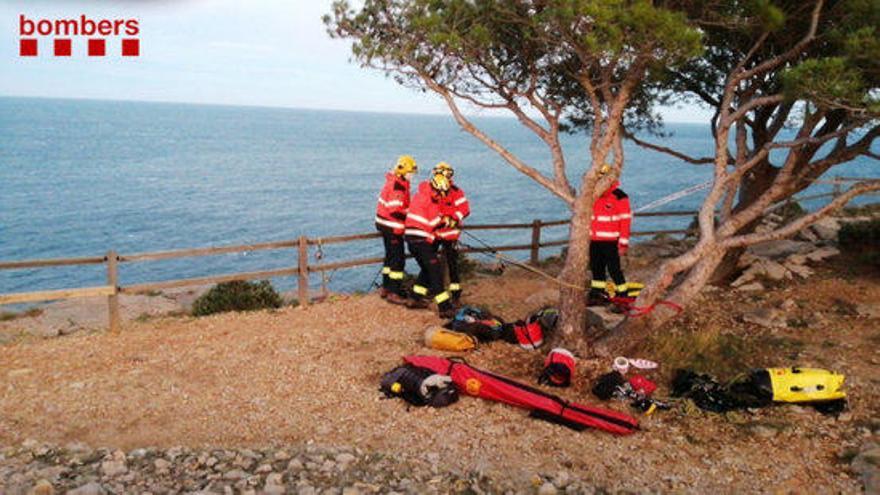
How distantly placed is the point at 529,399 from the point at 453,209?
13.4 ft

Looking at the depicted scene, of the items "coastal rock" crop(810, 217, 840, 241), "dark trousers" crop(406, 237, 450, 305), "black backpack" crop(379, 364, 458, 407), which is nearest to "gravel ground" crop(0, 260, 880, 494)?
"black backpack" crop(379, 364, 458, 407)

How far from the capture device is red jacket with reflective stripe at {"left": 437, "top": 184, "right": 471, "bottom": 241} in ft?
33.9

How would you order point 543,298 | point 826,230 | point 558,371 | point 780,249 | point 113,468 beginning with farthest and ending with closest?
point 826,230 → point 780,249 → point 543,298 → point 558,371 → point 113,468

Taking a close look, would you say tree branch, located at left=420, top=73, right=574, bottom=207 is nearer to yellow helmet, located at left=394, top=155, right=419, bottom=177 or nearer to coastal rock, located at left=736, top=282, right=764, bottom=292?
yellow helmet, located at left=394, top=155, right=419, bottom=177

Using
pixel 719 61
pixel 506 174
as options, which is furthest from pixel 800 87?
pixel 506 174

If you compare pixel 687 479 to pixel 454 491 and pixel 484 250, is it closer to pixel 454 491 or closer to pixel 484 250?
pixel 454 491

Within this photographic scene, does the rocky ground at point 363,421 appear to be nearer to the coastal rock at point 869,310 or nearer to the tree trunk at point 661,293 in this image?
the coastal rock at point 869,310

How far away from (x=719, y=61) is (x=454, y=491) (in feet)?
27.9

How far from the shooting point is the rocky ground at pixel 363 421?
571cm

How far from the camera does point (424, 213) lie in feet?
33.3

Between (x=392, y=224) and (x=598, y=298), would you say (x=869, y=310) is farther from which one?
(x=392, y=224)

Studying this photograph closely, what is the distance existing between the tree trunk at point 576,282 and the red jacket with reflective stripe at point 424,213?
2.29m

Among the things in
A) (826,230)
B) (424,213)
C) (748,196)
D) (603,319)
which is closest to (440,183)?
(424,213)

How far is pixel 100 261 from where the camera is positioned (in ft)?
31.1
